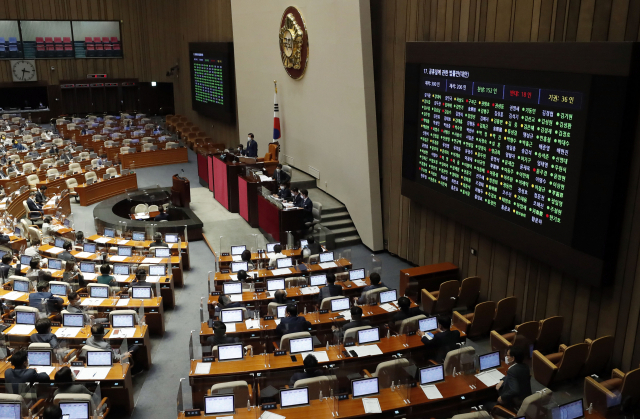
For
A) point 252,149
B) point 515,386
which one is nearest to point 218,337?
point 515,386

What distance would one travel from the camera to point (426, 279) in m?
11.0

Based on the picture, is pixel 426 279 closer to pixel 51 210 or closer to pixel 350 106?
pixel 350 106

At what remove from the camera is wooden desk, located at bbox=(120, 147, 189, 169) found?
2211 centimetres

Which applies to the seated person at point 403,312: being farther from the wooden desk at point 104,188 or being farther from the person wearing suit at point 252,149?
the wooden desk at point 104,188

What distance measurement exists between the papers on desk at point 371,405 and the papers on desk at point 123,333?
3841 mm

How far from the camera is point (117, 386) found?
7352mm

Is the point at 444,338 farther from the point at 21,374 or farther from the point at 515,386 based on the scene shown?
the point at 21,374

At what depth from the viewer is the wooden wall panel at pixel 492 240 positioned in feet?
25.1

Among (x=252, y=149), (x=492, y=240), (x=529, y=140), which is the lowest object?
(x=492, y=240)

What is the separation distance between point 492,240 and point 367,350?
11.9 feet

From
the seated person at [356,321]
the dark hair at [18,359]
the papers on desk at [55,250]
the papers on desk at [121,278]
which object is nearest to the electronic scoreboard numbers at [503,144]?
the seated person at [356,321]

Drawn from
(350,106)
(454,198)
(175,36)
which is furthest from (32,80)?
(454,198)

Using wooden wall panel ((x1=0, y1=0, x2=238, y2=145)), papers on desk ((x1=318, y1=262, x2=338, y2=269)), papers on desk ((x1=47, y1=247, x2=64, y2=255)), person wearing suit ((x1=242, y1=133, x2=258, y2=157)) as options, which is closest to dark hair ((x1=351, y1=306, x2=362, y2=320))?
papers on desk ((x1=318, y1=262, x2=338, y2=269))

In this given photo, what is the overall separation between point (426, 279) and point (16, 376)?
6.99 metres
